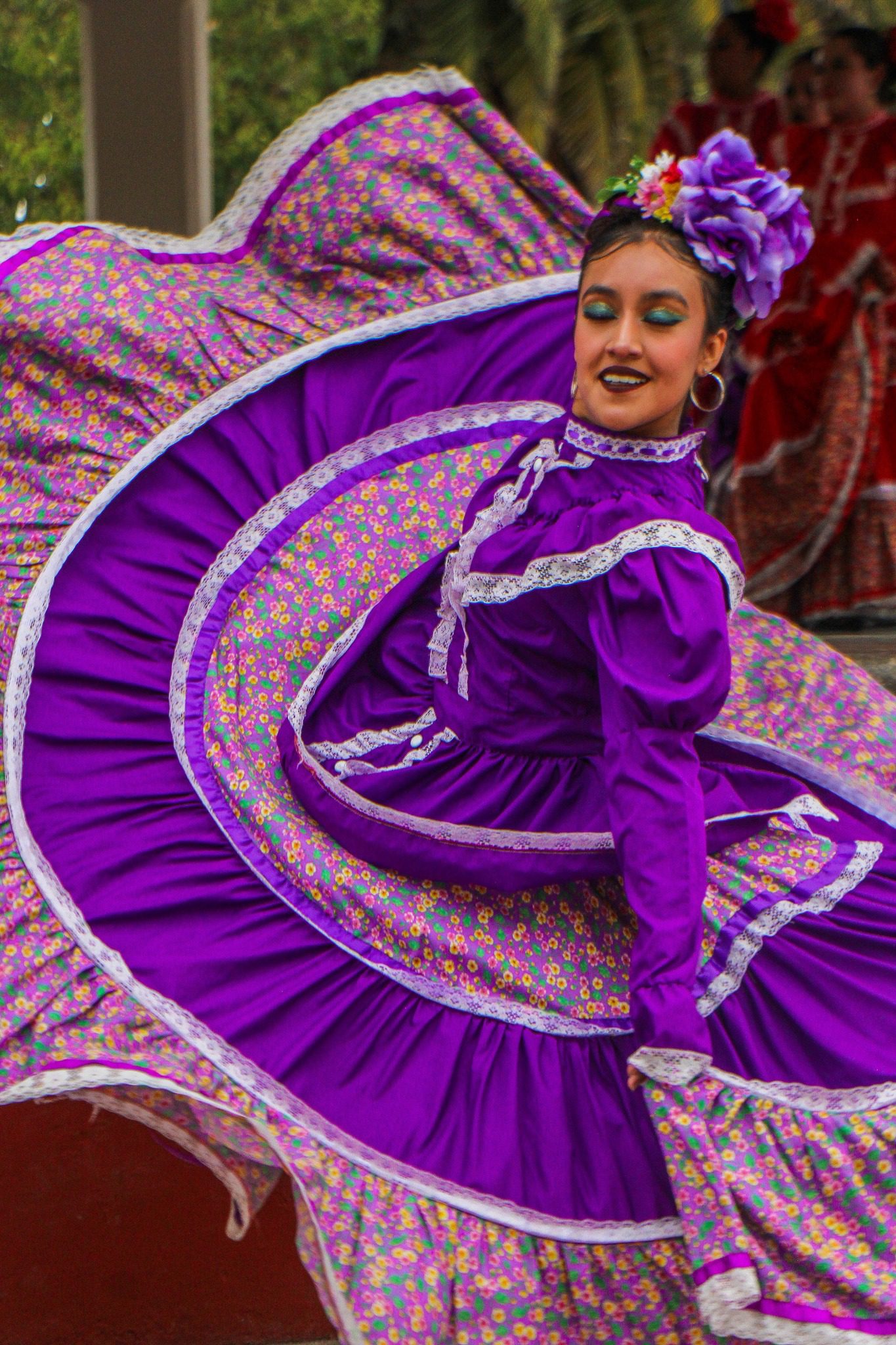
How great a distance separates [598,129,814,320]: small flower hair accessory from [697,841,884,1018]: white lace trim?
2.46 feet

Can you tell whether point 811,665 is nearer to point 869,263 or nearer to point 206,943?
point 206,943

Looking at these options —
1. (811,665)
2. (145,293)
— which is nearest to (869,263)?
(811,665)

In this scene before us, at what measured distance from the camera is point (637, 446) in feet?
6.26

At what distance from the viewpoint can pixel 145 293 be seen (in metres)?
2.40

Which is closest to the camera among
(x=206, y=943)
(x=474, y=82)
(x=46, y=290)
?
(x=206, y=943)

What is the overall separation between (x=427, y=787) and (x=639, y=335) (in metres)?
0.65

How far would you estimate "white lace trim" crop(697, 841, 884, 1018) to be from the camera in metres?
1.94

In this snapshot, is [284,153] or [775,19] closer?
[284,153]

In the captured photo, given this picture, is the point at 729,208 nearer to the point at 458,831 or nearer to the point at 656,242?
the point at 656,242

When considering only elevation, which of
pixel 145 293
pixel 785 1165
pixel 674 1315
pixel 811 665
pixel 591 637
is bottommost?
pixel 674 1315

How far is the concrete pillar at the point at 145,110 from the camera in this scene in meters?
5.54

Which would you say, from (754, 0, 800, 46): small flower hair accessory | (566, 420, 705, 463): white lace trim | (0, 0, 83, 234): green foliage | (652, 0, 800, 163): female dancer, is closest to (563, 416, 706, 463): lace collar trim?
(566, 420, 705, 463): white lace trim

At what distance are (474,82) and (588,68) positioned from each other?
0.49 metres

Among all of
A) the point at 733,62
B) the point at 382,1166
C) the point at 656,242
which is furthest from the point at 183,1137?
the point at 733,62
